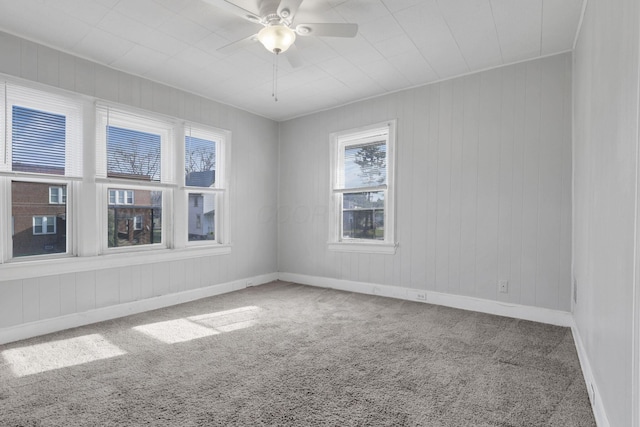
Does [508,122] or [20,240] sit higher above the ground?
[508,122]

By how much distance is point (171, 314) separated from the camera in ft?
11.4

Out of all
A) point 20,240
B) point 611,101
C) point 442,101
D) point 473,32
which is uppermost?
point 473,32

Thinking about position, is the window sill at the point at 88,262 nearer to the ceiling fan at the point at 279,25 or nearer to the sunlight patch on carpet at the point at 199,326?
the sunlight patch on carpet at the point at 199,326

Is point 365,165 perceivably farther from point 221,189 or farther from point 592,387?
point 592,387

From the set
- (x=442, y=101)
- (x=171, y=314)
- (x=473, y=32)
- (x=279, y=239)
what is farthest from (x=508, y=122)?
(x=171, y=314)

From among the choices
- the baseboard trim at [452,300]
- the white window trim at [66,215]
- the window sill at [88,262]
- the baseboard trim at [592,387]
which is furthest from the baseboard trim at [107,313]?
the baseboard trim at [592,387]

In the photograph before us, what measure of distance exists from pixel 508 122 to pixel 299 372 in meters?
3.09

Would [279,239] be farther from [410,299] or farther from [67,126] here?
[67,126]

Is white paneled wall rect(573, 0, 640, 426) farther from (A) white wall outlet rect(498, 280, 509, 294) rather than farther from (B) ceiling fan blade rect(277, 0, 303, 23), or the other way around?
(B) ceiling fan blade rect(277, 0, 303, 23)

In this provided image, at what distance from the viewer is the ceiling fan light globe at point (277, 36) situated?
2244 mm

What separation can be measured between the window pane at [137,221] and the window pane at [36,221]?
42 cm

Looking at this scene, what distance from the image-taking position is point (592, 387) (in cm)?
183

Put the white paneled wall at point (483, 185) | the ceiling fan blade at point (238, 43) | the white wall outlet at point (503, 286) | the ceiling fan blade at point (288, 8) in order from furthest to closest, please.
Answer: the white wall outlet at point (503, 286), the white paneled wall at point (483, 185), the ceiling fan blade at point (238, 43), the ceiling fan blade at point (288, 8)

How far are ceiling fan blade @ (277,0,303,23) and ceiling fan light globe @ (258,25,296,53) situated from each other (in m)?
0.08
